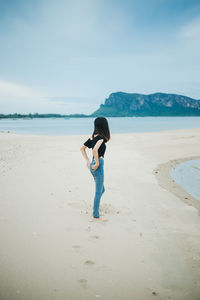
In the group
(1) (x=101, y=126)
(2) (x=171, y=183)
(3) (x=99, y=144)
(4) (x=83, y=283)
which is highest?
(1) (x=101, y=126)

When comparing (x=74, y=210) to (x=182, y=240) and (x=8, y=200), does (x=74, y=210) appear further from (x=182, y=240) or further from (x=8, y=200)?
(x=182, y=240)

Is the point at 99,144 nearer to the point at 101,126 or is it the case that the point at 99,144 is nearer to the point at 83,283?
the point at 101,126

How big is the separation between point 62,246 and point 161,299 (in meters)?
1.85

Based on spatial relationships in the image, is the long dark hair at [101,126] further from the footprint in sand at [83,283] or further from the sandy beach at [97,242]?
the footprint in sand at [83,283]

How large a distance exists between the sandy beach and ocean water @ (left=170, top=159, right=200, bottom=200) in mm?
557

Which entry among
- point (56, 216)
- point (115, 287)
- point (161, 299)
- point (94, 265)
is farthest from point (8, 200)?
point (161, 299)

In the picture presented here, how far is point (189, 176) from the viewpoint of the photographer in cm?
898

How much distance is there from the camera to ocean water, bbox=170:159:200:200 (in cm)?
720

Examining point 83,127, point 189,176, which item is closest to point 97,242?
point 189,176

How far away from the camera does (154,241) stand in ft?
12.2

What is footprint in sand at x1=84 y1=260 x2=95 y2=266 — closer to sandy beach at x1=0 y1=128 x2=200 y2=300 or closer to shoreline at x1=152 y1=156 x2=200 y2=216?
sandy beach at x1=0 y1=128 x2=200 y2=300

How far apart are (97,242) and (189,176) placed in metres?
6.89

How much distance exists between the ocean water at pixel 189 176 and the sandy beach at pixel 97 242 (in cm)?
56

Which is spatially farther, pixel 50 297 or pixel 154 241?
pixel 154 241
